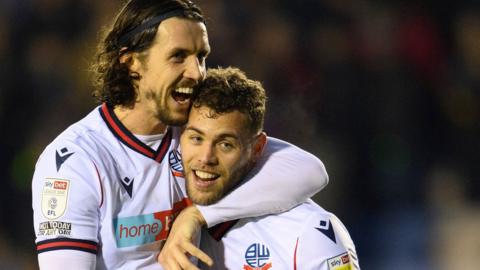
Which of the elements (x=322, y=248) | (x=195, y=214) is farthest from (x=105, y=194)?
(x=322, y=248)

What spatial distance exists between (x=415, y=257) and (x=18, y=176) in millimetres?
2832

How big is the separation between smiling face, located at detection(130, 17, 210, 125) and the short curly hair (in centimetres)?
5

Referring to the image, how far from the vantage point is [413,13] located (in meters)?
7.36

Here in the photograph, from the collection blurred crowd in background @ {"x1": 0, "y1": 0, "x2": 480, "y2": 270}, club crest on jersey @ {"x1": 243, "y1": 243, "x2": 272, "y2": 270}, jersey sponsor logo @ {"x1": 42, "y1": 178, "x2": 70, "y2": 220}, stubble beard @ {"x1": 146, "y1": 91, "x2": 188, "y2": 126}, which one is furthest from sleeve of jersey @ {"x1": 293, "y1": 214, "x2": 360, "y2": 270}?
A: blurred crowd in background @ {"x1": 0, "y1": 0, "x2": 480, "y2": 270}

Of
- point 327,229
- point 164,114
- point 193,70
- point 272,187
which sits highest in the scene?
point 193,70

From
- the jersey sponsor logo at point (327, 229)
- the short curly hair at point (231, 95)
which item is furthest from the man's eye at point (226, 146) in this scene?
the jersey sponsor logo at point (327, 229)

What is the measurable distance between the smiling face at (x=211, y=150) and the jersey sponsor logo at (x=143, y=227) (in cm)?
14

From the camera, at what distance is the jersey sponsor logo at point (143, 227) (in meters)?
3.37

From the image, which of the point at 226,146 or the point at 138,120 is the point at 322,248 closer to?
the point at 226,146

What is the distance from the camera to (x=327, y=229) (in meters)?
3.59

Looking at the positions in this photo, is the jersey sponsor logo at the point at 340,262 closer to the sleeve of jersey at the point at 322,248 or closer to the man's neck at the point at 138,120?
the sleeve of jersey at the point at 322,248

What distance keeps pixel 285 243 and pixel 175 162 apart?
55cm

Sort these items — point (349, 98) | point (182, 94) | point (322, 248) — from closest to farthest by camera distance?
1. point (322, 248)
2. point (182, 94)
3. point (349, 98)

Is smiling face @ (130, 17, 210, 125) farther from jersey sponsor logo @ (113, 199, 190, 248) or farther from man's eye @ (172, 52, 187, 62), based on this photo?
jersey sponsor logo @ (113, 199, 190, 248)
